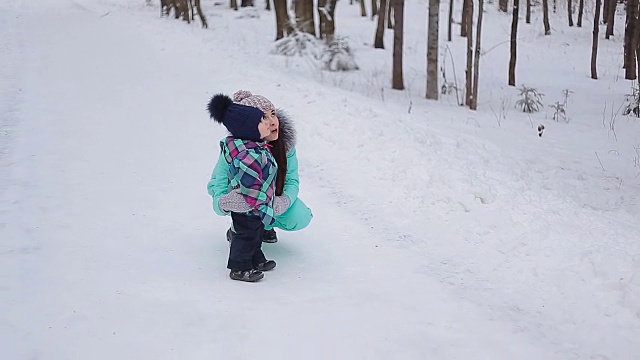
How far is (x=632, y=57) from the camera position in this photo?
66.0 ft

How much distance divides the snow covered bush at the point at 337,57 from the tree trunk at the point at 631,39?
8355 mm

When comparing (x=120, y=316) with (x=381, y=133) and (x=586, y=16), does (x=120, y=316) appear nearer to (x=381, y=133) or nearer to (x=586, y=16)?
(x=381, y=133)

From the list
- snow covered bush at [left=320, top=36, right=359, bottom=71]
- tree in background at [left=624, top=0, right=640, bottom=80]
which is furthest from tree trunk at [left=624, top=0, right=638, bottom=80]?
snow covered bush at [left=320, top=36, right=359, bottom=71]

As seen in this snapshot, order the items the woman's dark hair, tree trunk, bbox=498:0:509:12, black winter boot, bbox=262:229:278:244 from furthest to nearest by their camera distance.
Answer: tree trunk, bbox=498:0:509:12, black winter boot, bbox=262:229:278:244, the woman's dark hair

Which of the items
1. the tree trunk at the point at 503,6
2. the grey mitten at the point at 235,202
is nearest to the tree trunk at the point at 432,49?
the grey mitten at the point at 235,202

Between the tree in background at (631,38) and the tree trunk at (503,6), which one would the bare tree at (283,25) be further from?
the tree trunk at (503,6)

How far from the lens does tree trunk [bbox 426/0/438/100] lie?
14.2 m

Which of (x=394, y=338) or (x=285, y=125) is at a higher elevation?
(x=285, y=125)

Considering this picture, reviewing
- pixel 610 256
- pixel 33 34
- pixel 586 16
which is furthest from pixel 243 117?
pixel 586 16

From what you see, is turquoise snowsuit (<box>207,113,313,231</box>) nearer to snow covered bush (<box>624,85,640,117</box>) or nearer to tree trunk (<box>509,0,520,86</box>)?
snow covered bush (<box>624,85,640,117</box>)

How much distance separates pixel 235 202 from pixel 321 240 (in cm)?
120

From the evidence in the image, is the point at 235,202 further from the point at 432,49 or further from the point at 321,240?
the point at 432,49

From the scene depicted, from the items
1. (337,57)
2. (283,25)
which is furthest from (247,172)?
(283,25)

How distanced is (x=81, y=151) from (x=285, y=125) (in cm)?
393
